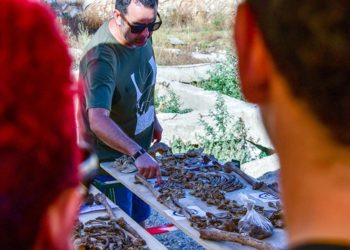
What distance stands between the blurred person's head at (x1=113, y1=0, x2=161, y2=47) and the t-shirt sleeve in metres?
0.17

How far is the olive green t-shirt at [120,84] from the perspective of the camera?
4.09 meters

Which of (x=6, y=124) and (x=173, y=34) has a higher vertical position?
(x=6, y=124)

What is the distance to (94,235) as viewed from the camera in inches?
132

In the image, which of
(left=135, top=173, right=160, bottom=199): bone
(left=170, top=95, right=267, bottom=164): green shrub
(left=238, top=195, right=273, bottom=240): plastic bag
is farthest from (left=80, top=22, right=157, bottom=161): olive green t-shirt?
(left=170, top=95, right=267, bottom=164): green shrub

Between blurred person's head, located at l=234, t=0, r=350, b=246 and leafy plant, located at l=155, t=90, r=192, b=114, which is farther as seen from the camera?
leafy plant, located at l=155, t=90, r=192, b=114

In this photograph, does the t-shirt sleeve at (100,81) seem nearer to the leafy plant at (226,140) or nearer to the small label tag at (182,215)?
the small label tag at (182,215)

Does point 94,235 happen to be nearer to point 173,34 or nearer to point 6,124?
point 6,124

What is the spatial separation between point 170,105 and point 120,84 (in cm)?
465

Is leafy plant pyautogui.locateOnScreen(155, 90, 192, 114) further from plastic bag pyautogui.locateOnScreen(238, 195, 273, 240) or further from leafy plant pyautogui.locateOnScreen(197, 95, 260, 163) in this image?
plastic bag pyautogui.locateOnScreen(238, 195, 273, 240)

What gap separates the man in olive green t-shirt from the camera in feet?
13.3

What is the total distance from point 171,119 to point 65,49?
6991 mm

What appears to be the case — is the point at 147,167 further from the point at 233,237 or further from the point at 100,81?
the point at 233,237

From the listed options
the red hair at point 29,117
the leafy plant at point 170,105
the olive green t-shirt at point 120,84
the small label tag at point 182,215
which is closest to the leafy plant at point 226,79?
the leafy plant at point 170,105

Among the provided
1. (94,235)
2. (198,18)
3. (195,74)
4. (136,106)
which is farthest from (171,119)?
(198,18)
